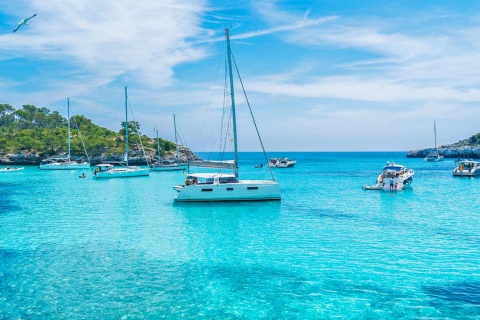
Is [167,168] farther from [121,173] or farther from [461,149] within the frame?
[461,149]

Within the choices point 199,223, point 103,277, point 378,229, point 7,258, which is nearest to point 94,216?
point 199,223

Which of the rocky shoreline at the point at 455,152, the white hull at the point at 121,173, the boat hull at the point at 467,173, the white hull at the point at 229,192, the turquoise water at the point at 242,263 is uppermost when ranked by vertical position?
the rocky shoreline at the point at 455,152

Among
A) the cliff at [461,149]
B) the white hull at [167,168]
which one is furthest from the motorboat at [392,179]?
the cliff at [461,149]

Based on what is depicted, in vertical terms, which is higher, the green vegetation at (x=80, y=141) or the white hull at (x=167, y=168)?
the green vegetation at (x=80, y=141)

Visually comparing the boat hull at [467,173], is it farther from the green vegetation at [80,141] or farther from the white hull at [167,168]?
the green vegetation at [80,141]

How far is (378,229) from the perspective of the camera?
82.8 ft

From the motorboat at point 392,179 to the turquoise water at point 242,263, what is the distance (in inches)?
514

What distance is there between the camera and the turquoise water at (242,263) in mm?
12945

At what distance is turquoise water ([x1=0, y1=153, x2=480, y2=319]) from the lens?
12945 mm

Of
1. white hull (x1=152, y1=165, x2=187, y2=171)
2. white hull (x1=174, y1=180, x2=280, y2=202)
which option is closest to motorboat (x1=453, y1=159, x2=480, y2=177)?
white hull (x1=174, y1=180, x2=280, y2=202)

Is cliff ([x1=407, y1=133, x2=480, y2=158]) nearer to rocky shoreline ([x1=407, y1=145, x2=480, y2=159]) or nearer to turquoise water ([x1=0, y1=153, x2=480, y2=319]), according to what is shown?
rocky shoreline ([x1=407, y1=145, x2=480, y2=159])

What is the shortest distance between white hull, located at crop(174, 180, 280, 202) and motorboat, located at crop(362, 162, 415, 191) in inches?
724

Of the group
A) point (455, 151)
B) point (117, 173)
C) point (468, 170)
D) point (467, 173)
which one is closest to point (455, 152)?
point (455, 151)

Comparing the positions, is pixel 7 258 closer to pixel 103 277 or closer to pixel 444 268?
pixel 103 277
